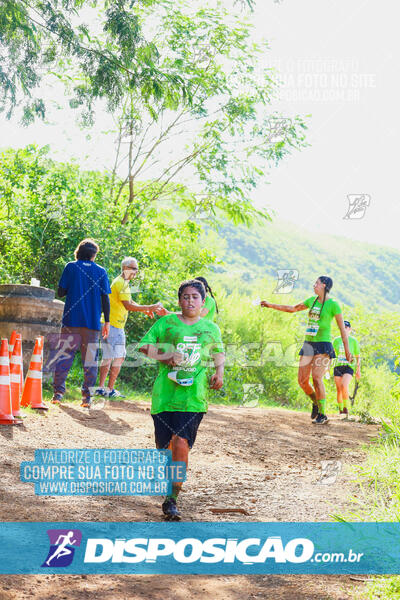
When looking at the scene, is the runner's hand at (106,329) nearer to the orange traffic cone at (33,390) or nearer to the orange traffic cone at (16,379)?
the orange traffic cone at (33,390)

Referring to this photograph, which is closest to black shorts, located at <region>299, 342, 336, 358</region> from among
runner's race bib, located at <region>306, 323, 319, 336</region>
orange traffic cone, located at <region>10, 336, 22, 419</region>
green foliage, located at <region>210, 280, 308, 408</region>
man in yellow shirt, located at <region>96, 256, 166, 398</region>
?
runner's race bib, located at <region>306, 323, 319, 336</region>

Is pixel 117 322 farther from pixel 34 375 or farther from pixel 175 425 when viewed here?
pixel 175 425

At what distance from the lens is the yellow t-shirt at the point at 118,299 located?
9.22 meters

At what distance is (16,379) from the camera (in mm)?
7496

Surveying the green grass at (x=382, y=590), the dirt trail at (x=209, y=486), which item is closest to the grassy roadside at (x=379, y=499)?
the green grass at (x=382, y=590)

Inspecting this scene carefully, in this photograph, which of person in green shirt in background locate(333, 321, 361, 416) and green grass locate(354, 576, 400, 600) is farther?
person in green shirt in background locate(333, 321, 361, 416)

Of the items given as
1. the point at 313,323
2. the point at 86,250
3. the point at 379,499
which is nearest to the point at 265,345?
the point at 313,323

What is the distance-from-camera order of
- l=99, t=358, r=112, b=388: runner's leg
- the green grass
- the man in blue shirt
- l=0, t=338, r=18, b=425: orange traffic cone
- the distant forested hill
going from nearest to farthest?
the green grass
l=0, t=338, r=18, b=425: orange traffic cone
the man in blue shirt
l=99, t=358, r=112, b=388: runner's leg
the distant forested hill

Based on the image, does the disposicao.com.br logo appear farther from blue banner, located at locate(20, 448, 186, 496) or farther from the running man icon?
blue banner, located at locate(20, 448, 186, 496)

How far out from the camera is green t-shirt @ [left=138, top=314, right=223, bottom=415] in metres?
4.59

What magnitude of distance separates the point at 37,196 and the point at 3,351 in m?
5.91

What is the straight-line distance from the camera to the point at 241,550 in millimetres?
4004

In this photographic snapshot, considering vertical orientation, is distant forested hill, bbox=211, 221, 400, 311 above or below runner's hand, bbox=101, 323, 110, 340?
above

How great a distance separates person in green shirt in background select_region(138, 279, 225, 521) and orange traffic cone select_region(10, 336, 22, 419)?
2939 millimetres
